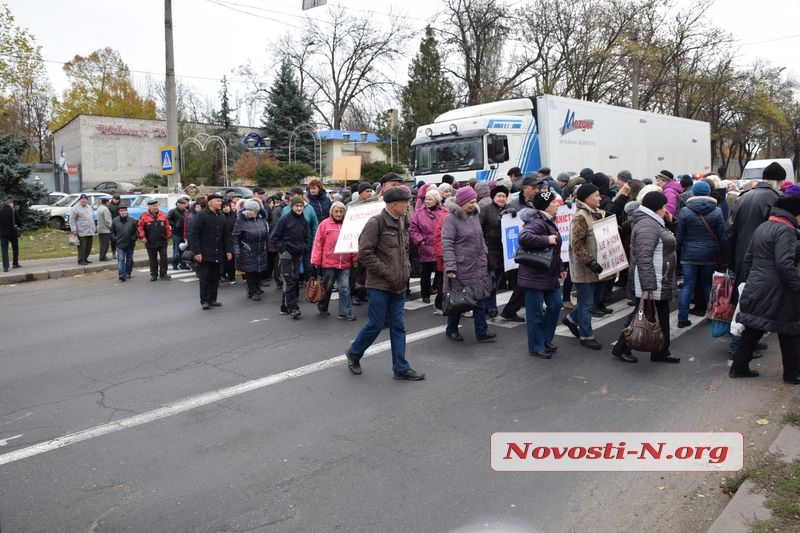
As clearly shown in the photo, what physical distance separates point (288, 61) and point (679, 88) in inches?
1192

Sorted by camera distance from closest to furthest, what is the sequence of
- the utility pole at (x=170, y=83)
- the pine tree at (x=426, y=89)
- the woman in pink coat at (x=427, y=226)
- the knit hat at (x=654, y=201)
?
the knit hat at (x=654, y=201)
the woman in pink coat at (x=427, y=226)
the utility pole at (x=170, y=83)
the pine tree at (x=426, y=89)

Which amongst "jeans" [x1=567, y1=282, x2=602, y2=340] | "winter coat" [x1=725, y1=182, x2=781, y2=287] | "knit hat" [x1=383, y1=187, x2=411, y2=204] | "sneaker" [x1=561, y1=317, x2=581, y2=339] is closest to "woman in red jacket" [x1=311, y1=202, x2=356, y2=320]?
"knit hat" [x1=383, y1=187, x2=411, y2=204]

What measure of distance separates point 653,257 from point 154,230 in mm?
10777

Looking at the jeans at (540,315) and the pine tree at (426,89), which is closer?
the jeans at (540,315)

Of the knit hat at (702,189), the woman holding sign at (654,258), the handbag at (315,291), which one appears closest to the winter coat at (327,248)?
the handbag at (315,291)

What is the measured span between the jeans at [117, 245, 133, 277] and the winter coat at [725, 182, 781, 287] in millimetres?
12196

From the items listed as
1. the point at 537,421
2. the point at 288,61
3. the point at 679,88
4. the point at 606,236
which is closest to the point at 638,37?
the point at 679,88

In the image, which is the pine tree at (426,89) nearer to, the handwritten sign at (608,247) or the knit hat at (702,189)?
the knit hat at (702,189)

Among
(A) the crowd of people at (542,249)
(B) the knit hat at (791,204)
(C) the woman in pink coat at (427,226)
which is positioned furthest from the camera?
(C) the woman in pink coat at (427,226)

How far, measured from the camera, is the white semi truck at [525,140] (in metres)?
15.7

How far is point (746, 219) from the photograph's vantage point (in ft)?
23.8

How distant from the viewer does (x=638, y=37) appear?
35.1m

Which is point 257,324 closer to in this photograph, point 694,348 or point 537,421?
point 537,421

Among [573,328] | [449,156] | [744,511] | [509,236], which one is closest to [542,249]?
[573,328]
